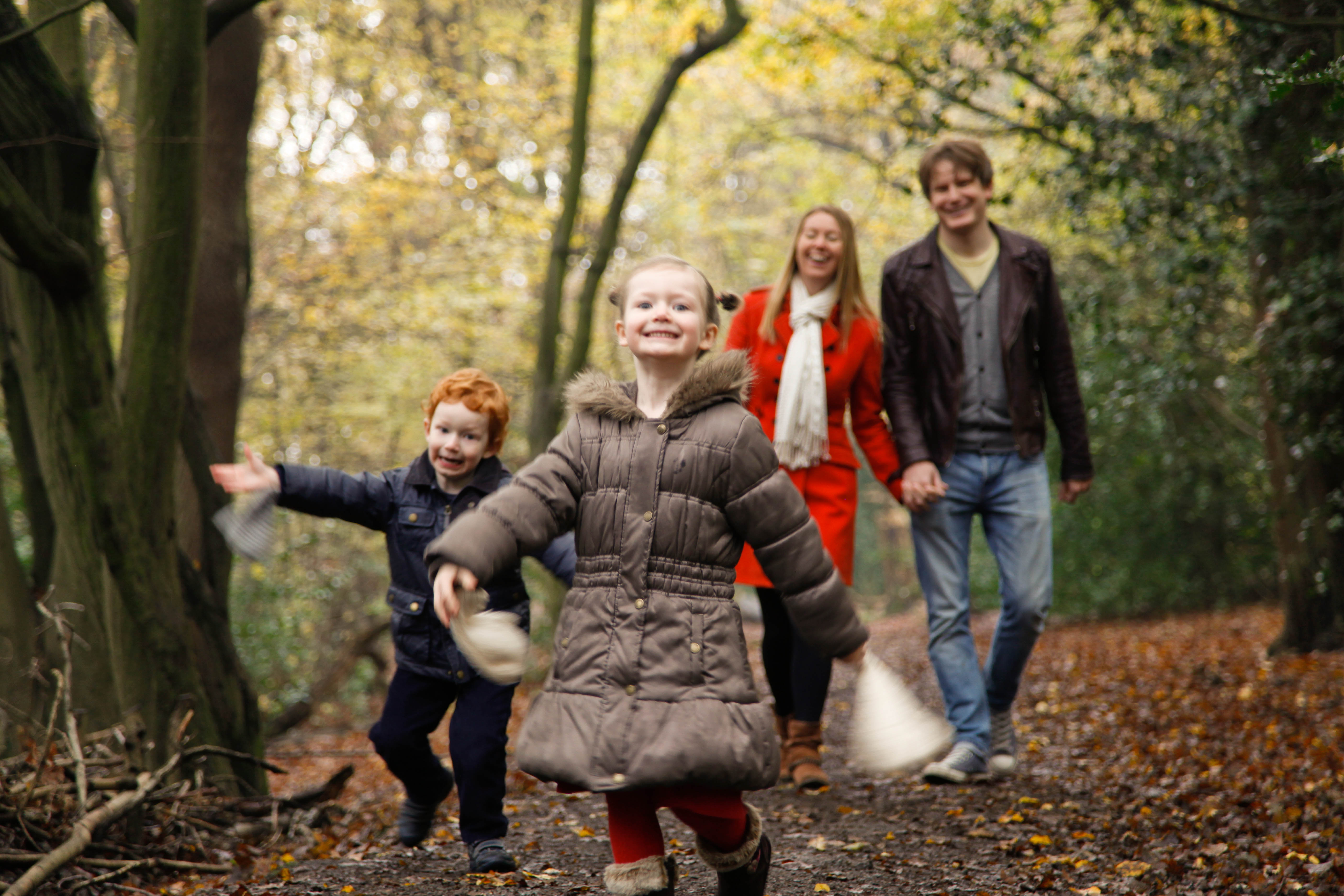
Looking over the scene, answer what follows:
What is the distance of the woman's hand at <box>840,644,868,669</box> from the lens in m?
2.88

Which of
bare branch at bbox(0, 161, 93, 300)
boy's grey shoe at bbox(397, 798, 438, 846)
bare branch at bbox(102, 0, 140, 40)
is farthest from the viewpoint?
bare branch at bbox(102, 0, 140, 40)

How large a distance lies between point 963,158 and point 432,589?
293 centimetres

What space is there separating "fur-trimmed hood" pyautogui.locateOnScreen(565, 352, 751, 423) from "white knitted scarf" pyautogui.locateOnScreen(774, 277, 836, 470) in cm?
177

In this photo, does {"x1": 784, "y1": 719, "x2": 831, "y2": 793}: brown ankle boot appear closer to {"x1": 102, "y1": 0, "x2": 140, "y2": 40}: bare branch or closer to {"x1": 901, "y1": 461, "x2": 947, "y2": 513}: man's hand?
{"x1": 901, "y1": 461, "x2": 947, "y2": 513}: man's hand

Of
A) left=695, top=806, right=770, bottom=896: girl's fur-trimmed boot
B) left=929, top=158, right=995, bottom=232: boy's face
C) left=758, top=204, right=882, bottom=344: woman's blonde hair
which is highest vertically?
left=929, top=158, right=995, bottom=232: boy's face

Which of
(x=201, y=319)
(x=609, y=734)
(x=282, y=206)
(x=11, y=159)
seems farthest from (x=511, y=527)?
(x=282, y=206)

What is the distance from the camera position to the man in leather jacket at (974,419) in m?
4.92

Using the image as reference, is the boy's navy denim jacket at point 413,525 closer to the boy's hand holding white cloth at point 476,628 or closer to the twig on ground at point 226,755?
the twig on ground at point 226,755

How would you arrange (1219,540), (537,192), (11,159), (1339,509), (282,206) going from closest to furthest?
(11,159), (1339,509), (1219,540), (282,206), (537,192)

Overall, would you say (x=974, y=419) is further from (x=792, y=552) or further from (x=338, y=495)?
(x=338, y=495)

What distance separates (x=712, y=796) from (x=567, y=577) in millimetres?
1178

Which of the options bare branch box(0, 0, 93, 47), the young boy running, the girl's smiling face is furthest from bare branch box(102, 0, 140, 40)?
the girl's smiling face

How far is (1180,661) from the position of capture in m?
9.88

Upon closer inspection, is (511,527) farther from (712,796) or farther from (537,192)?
(537,192)
